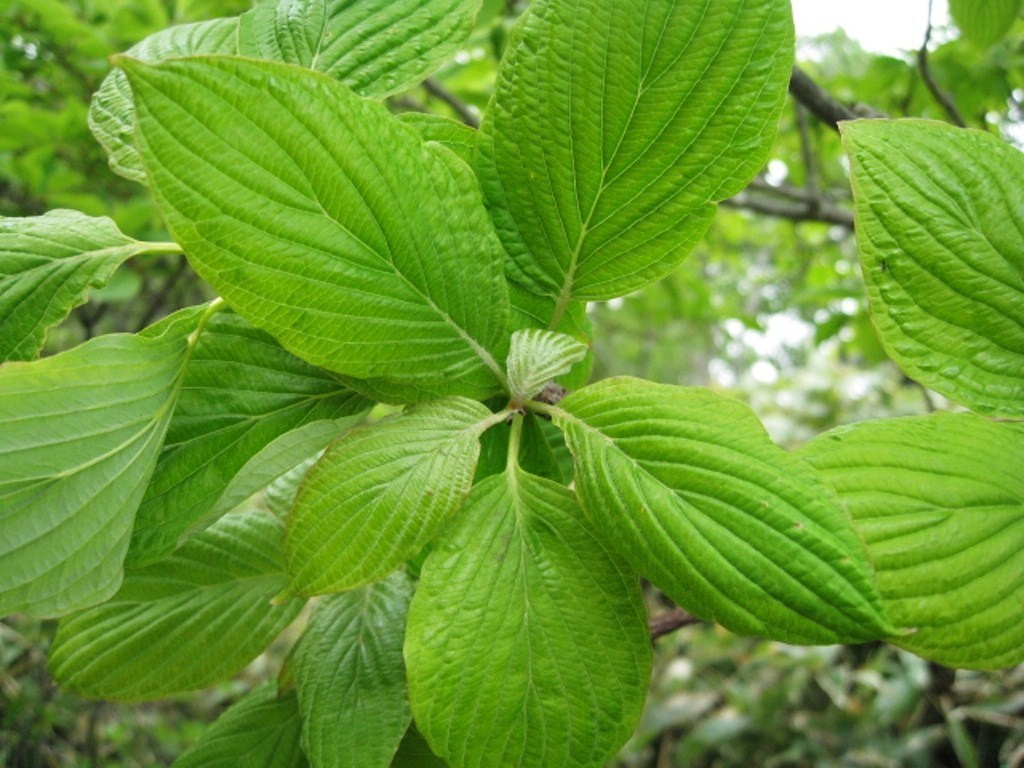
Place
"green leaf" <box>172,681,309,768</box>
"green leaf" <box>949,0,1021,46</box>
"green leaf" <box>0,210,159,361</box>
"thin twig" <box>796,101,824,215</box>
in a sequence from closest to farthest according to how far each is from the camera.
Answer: "green leaf" <box>0,210,159,361</box> → "green leaf" <box>172,681,309,768</box> → "green leaf" <box>949,0,1021,46</box> → "thin twig" <box>796,101,824,215</box>

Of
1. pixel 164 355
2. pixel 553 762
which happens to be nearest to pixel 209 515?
pixel 164 355

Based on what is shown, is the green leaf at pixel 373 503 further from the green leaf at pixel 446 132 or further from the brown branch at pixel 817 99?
the brown branch at pixel 817 99

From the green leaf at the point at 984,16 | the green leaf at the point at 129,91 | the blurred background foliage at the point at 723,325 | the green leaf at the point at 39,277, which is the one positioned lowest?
the blurred background foliage at the point at 723,325

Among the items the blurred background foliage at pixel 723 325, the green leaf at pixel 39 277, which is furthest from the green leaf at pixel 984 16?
the green leaf at pixel 39 277

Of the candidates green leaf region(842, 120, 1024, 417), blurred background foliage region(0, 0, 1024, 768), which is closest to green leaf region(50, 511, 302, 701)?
green leaf region(842, 120, 1024, 417)

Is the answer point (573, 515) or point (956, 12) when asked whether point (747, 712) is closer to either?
point (956, 12)

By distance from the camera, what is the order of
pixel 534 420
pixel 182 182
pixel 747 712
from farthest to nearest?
pixel 747 712, pixel 534 420, pixel 182 182

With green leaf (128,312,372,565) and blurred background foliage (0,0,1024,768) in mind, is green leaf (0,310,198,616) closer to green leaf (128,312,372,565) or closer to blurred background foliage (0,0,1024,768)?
green leaf (128,312,372,565)
